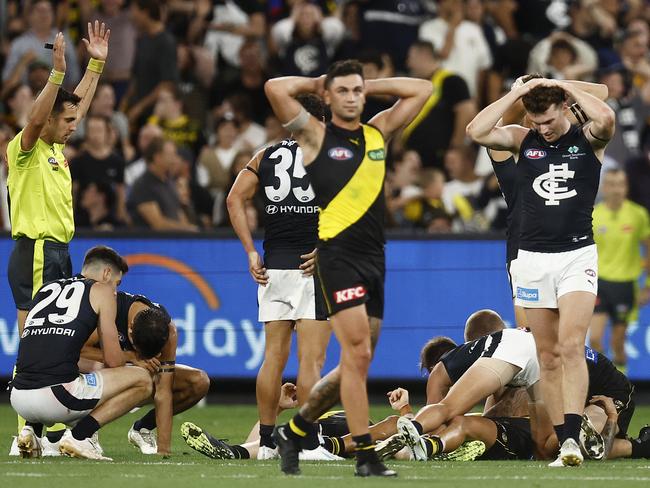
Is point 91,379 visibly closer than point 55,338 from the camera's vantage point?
No

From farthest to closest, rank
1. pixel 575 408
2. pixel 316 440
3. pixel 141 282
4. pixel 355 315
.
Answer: pixel 141 282
pixel 316 440
pixel 575 408
pixel 355 315

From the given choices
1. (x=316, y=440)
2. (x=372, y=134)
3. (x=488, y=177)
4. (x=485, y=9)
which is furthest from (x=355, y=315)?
(x=485, y=9)

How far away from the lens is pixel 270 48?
2025cm

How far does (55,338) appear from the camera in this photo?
34.8 ft

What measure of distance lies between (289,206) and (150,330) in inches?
54.4

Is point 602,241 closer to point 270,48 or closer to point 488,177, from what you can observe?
point 488,177

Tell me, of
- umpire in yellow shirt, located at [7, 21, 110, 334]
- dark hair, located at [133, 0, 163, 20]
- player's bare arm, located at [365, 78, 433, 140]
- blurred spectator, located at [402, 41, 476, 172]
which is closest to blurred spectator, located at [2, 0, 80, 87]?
dark hair, located at [133, 0, 163, 20]

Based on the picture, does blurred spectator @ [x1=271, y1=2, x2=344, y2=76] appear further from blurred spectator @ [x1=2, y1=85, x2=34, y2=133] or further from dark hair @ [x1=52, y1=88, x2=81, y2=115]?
dark hair @ [x1=52, y1=88, x2=81, y2=115]

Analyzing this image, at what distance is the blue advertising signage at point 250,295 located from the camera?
632 inches

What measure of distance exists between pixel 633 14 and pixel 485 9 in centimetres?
207

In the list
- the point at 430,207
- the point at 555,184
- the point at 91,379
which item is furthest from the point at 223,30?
the point at 555,184

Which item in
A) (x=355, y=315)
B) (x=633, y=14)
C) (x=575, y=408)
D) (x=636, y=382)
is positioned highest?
(x=633, y=14)

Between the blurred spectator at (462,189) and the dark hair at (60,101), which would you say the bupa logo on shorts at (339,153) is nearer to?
the dark hair at (60,101)

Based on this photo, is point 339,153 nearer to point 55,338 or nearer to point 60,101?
point 55,338
